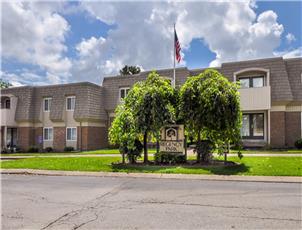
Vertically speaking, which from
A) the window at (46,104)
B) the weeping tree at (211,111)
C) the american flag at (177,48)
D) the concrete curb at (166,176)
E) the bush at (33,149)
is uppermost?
the american flag at (177,48)

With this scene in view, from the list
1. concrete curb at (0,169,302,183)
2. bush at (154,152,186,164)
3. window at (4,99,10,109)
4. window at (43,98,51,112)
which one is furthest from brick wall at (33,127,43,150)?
bush at (154,152,186,164)

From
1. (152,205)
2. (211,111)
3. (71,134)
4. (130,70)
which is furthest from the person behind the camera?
(130,70)

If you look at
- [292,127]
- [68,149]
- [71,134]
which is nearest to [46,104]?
[71,134]

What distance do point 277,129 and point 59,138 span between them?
21741mm

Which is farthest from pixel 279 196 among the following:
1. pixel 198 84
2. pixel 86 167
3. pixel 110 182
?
pixel 86 167

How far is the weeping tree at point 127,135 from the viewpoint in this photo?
14.2 metres

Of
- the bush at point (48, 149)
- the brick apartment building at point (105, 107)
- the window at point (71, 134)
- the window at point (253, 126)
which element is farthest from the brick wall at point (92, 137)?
the window at point (253, 126)

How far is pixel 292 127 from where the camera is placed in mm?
23531

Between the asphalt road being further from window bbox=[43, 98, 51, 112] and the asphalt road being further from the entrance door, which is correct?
the entrance door

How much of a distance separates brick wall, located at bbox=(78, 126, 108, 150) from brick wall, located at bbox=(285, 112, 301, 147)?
18.2 metres

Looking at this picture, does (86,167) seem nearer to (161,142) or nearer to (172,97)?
(161,142)

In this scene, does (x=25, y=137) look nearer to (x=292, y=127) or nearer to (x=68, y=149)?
(x=68, y=149)

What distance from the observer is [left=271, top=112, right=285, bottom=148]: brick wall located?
76.1 ft

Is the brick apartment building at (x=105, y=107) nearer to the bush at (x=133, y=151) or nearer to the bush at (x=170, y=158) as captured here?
the bush at (x=170, y=158)
